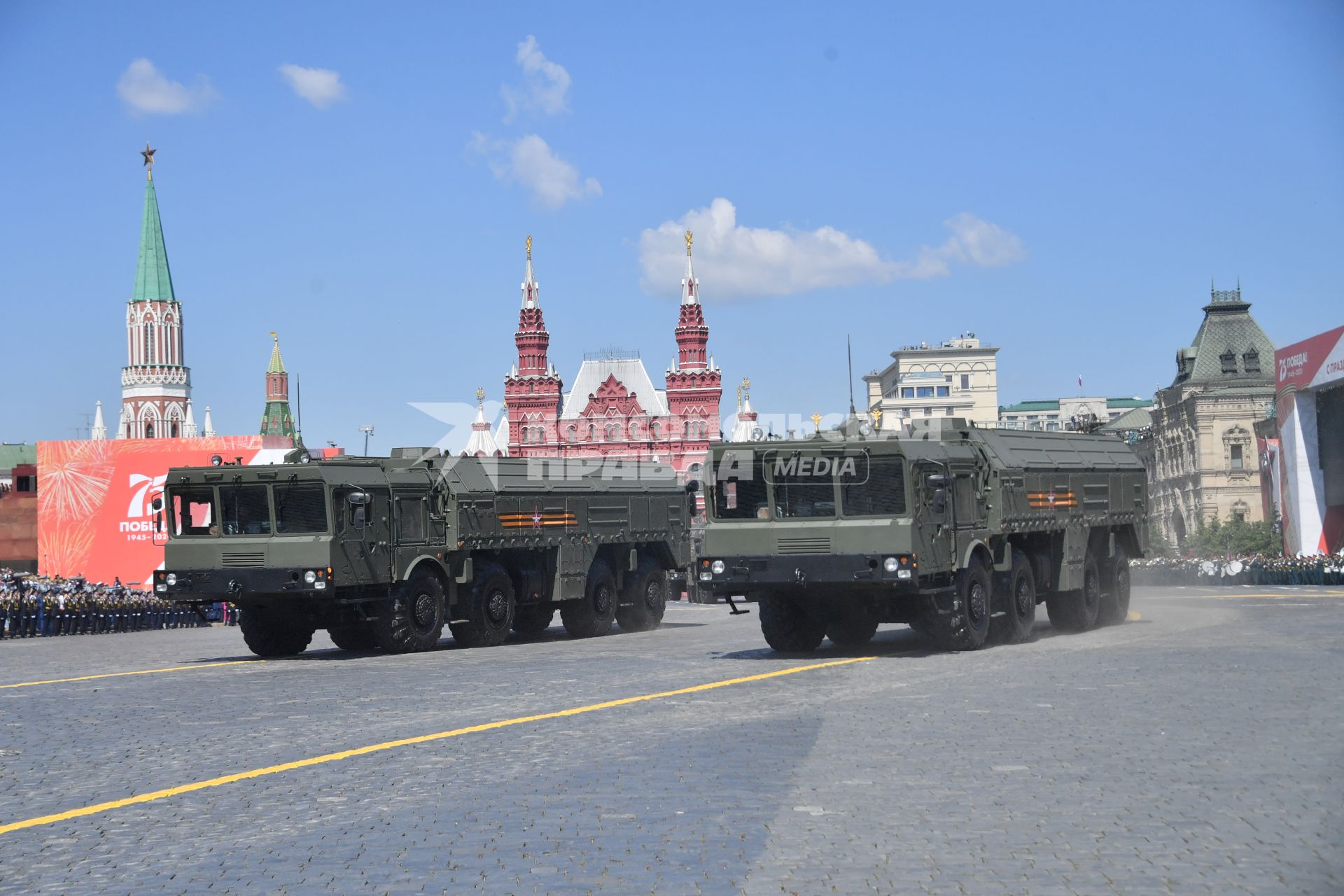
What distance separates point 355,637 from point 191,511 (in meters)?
3.32

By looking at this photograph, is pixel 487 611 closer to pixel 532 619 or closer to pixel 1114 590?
pixel 532 619

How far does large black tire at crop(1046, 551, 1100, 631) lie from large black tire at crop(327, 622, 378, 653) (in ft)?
34.6

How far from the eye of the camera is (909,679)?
17.1 metres

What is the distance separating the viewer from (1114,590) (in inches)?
1024

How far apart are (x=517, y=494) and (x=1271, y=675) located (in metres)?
12.9

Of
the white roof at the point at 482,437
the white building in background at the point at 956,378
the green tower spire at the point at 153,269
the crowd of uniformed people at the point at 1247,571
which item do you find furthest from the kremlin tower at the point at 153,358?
the crowd of uniformed people at the point at 1247,571

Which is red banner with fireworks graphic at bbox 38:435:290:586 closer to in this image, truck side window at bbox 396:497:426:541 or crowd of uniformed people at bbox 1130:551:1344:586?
crowd of uniformed people at bbox 1130:551:1344:586

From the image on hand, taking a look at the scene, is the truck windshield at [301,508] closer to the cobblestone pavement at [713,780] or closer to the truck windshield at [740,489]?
the cobblestone pavement at [713,780]

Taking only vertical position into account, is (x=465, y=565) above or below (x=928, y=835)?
above

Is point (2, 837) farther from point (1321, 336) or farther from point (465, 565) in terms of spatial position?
point (1321, 336)

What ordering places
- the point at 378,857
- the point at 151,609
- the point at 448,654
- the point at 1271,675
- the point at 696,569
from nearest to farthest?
the point at 378,857, the point at 1271,675, the point at 696,569, the point at 448,654, the point at 151,609

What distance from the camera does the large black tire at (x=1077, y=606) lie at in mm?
24406

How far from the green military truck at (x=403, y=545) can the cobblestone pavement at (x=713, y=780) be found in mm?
3016

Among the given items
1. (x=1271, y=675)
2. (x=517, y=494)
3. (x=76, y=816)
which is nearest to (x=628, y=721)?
(x=76, y=816)
